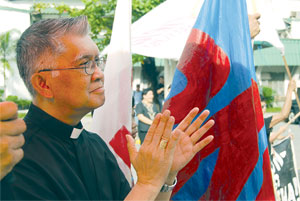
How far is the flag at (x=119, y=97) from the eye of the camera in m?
2.40

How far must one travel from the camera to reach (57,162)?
4.21 ft

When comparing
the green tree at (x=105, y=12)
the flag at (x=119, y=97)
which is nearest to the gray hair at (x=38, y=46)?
the flag at (x=119, y=97)

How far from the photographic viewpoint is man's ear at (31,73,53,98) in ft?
4.45

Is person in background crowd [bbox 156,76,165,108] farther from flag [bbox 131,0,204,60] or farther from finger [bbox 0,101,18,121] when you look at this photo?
finger [bbox 0,101,18,121]

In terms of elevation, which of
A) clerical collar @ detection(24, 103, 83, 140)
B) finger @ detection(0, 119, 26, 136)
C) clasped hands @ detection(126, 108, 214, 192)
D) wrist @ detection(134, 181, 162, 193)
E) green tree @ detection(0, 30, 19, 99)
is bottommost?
wrist @ detection(134, 181, 162, 193)

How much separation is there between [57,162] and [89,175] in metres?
0.15

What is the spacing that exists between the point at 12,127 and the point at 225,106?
5.40 ft

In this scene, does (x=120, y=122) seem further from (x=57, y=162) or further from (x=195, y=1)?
(x=195, y=1)

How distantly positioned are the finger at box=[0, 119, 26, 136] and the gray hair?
50cm

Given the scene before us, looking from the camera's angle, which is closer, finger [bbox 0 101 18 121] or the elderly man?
finger [bbox 0 101 18 121]

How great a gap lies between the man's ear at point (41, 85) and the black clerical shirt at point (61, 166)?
0.06m

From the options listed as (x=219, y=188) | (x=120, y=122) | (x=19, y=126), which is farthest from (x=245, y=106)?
(x=19, y=126)

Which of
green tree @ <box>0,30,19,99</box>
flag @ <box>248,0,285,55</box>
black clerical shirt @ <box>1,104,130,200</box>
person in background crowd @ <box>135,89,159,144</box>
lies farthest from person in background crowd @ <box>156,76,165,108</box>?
green tree @ <box>0,30,19,99</box>

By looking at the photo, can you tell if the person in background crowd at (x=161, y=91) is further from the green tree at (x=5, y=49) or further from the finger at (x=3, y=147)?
the finger at (x=3, y=147)
